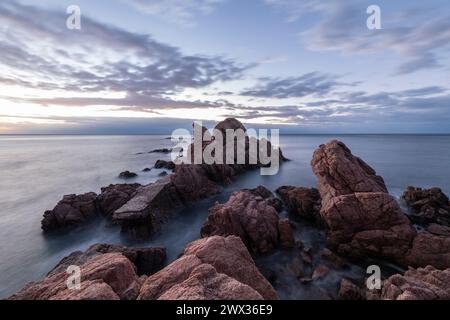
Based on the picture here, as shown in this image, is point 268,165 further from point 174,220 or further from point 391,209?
point 391,209

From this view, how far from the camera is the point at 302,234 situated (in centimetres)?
2339

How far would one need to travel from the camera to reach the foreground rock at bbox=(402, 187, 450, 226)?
24.5 meters

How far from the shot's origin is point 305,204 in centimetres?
2717

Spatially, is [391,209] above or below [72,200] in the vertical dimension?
above

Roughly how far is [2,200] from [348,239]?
52.7 m

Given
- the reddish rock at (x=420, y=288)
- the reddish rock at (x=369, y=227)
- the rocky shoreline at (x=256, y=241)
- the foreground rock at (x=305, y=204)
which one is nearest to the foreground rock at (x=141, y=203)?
the rocky shoreline at (x=256, y=241)

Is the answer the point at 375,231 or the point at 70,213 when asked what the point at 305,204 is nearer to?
the point at 375,231

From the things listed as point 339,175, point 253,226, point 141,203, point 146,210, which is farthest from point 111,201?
point 339,175

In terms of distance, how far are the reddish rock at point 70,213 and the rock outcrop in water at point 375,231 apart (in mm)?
27037

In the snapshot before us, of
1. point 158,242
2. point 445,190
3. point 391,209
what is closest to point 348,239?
point 391,209

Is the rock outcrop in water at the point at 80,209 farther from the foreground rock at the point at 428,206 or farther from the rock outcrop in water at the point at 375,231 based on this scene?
the foreground rock at the point at 428,206

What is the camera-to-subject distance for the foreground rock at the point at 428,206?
24453 millimetres

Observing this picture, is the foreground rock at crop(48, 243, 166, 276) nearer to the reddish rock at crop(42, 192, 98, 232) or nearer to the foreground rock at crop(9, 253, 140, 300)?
the reddish rock at crop(42, 192, 98, 232)

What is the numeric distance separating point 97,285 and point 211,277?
2.98 meters
